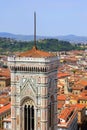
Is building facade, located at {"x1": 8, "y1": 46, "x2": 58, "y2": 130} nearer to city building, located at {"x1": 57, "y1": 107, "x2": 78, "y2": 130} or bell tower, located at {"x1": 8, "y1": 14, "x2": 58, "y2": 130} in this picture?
bell tower, located at {"x1": 8, "y1": 14, "x2": 58, "y2": 130}

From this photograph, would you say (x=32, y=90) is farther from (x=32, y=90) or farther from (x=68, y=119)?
(x=68, y=119)

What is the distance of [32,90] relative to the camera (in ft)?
102

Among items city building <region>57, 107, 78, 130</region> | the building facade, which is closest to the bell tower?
the building facade

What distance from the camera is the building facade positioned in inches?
1215

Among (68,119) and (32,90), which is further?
(68,119)

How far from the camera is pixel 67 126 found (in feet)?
180

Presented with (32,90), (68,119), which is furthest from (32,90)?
(68,119)

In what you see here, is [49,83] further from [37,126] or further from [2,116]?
[2,116]

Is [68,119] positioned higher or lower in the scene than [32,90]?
lower

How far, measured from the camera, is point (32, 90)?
3108 cm

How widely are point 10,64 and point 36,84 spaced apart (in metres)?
2.43

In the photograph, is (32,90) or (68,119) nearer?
(32,90)

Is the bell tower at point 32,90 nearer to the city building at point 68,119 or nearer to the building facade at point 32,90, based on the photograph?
the building facade at point 32,90

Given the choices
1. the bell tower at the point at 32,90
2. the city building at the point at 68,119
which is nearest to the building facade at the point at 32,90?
the bell tower at the point at 32,90
